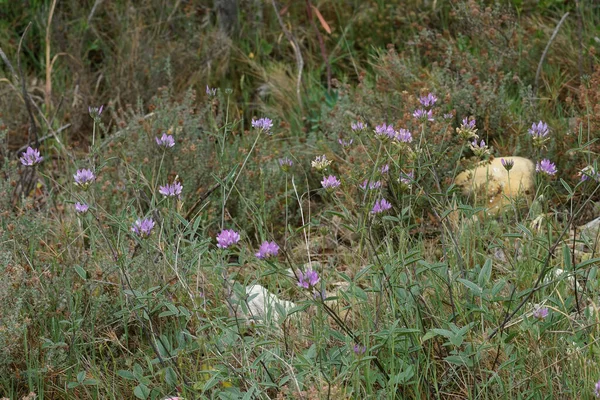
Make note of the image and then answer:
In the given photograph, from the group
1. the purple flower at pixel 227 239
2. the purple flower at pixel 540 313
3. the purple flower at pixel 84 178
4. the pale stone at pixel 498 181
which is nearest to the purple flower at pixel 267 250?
the purple flower at pixel 227 239

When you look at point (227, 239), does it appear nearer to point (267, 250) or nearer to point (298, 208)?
point (267, 250)

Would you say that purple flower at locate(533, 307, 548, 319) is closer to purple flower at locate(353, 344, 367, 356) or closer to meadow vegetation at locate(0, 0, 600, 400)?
meadow vegetation at locate(0, 0, 600, 400)

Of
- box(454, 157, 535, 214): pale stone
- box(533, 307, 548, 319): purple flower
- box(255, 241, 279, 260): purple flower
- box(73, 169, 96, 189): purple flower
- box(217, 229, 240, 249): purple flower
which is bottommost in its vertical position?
box(454, 157, 535, 214): pale stone

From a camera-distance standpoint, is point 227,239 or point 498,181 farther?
point 498,181

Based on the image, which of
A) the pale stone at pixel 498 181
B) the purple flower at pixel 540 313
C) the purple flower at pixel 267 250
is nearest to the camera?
the purple flower at pixel 267 250

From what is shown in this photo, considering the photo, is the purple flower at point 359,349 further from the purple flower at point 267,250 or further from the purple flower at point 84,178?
the purple flower at point 84,178

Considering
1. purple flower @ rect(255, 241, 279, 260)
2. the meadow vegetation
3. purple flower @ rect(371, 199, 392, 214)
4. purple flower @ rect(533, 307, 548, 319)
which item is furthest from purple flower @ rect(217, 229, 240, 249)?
purple flower @ rect(533, 307, 548, 319)

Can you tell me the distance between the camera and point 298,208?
3566 mm

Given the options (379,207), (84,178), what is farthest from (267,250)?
(84,178)

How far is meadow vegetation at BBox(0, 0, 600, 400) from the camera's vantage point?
2.02 metres

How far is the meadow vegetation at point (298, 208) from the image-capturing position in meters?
2.02

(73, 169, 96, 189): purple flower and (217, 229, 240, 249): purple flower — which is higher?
(73, 169, 96, 189): purple flower

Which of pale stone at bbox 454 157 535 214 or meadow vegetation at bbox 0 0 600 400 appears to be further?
pale stone at bbox 454 157 535 214

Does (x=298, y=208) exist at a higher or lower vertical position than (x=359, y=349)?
lower
